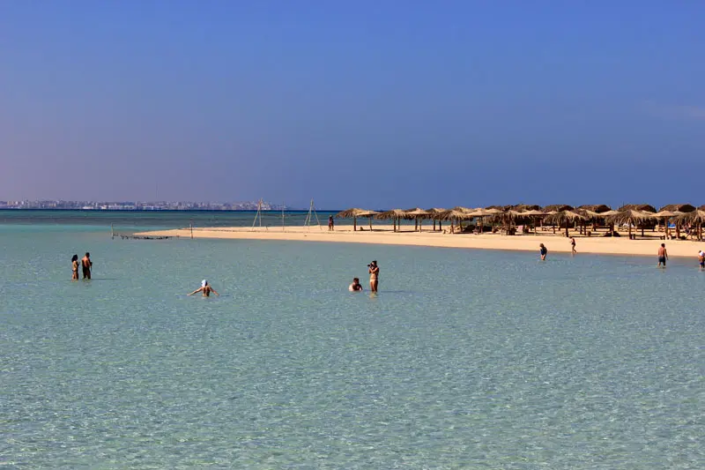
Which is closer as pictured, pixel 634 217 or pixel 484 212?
pixel 634 217

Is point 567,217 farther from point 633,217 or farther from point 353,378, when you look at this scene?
point 353,378

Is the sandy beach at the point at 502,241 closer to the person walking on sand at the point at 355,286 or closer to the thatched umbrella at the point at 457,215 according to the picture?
the thatched umbrella at the point at 457,215

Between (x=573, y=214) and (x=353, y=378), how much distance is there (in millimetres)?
46297

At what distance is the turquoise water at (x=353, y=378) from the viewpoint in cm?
862

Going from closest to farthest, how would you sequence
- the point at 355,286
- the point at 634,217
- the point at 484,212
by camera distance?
the point at 355,286, the point at 634,217, the point at 484,212

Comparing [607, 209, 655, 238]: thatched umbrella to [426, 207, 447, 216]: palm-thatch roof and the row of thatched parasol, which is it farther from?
[426, 207, 447, 216]: palm-thatch roof

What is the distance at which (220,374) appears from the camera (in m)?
12.3

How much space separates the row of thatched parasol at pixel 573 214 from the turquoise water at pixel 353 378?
27.1 meters

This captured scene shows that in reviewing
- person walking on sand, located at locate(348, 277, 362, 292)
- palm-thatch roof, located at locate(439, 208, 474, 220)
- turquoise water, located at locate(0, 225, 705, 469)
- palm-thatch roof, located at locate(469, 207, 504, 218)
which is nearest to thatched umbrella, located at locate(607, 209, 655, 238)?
palm-thatch roof, located at locate(469, 207, 504, 218)

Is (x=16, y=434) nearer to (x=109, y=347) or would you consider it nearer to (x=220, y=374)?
(x=220, y=374)

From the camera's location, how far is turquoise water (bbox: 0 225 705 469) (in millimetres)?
8625

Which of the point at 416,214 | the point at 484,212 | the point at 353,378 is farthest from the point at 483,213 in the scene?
the point at 353,378

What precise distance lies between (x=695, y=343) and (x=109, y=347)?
11.7 metres

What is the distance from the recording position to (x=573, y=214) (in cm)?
5531
